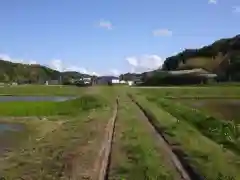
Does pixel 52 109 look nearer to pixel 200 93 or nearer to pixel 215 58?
pixel 200 93

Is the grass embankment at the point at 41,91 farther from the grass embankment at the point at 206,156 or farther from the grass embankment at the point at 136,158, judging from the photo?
the grass embankment at the point at 206,156

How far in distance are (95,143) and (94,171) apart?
5281 mm

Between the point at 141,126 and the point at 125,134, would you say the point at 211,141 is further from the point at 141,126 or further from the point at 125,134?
the point at 141,126

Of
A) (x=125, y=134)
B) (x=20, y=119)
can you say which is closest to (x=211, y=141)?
(x=125, y=134)

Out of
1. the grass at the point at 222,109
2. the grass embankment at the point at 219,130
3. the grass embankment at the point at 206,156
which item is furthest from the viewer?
the grass at the point at 222,109

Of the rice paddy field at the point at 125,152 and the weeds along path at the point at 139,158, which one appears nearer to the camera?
the weeds along path at the point at 139,158

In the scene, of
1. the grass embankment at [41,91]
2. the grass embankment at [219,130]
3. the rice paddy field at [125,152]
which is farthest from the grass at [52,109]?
the grass embankment at [41,91]

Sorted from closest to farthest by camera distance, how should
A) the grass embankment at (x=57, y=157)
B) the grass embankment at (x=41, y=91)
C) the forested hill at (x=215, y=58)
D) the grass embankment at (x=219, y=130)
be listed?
the grass embankment at (x=57, y=157)
the grass embankment at (x=219, y=130)
the grass embankment at (x=41, y=91)
the forested hill at (x=215, y=58)

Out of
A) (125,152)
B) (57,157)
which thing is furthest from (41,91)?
(125,152)

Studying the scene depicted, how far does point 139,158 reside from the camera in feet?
41.2

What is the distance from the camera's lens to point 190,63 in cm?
15400

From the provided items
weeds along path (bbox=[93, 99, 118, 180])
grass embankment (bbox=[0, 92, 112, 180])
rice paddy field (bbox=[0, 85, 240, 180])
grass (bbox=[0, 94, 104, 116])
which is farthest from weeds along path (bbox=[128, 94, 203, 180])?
grass (bbox=[0, 94, 104, 116])

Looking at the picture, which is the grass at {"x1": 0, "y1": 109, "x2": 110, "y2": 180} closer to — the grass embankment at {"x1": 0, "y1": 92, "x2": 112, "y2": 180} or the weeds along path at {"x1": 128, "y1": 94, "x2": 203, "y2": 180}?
the grass embankment at {"x1": 0, "y1": 92, "x2": 112, "y2": 180}

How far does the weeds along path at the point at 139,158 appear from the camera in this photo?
10.5m
